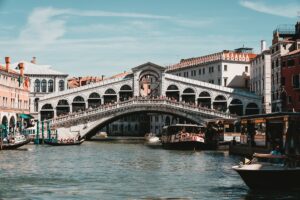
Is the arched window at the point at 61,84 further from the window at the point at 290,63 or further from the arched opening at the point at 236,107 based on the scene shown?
the window at the point at 290,63

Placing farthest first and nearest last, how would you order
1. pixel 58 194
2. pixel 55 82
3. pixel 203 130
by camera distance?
pixel 55 82 → pixel 203 130 → pixel 58 194

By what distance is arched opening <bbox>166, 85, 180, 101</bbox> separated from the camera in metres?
65.4

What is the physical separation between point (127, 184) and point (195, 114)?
36.3 metres

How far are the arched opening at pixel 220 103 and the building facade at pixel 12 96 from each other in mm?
18232

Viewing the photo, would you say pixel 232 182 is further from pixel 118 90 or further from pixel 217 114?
pixel 118 90

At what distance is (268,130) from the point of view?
36719 mm

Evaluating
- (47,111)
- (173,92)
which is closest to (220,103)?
(173,92)

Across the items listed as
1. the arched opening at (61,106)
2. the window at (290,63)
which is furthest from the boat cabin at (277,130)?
the arched opening at (61,106)

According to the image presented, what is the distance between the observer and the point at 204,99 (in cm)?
6606

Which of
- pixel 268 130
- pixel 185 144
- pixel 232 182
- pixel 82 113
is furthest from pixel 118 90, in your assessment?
pixel 232 182

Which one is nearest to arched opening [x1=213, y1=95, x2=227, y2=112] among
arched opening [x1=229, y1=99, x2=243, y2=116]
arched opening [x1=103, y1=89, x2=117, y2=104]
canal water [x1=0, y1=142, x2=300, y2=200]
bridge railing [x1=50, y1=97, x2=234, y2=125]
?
arched opening [x1=229, y1=99, x2=243, y2=116]

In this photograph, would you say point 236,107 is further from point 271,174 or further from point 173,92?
point 271,174

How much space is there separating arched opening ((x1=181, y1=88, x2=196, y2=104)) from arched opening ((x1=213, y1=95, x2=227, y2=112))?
87.2 inches

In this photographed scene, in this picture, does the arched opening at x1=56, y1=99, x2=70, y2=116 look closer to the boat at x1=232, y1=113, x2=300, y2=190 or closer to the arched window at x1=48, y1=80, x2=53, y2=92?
the arched window at x1=48, y1=80, x2=53, y2=92
